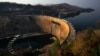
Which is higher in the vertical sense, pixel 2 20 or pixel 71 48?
pixel 71 48

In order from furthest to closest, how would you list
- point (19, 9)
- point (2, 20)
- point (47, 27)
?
point (19, 9), point (2, 20), point (47, 27)

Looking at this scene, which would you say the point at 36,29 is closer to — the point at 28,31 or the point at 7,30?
the point at 28,31

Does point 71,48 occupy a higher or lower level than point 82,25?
higher

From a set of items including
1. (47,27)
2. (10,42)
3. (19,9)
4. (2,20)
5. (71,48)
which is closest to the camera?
(71,48)

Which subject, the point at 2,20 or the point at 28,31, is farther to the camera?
the point at 2,20

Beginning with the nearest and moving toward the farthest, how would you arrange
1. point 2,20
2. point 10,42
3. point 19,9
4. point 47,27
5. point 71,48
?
1. point 71,48
2. point 10,42
3. point 47,27
4. point 2,20
5. point 19,9

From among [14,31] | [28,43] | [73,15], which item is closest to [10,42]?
[28,43]

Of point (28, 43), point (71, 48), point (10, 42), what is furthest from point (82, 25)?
point (71, 48)

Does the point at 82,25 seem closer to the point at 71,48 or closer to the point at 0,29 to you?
the point at 0,29

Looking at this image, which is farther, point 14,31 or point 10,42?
point 14,31
